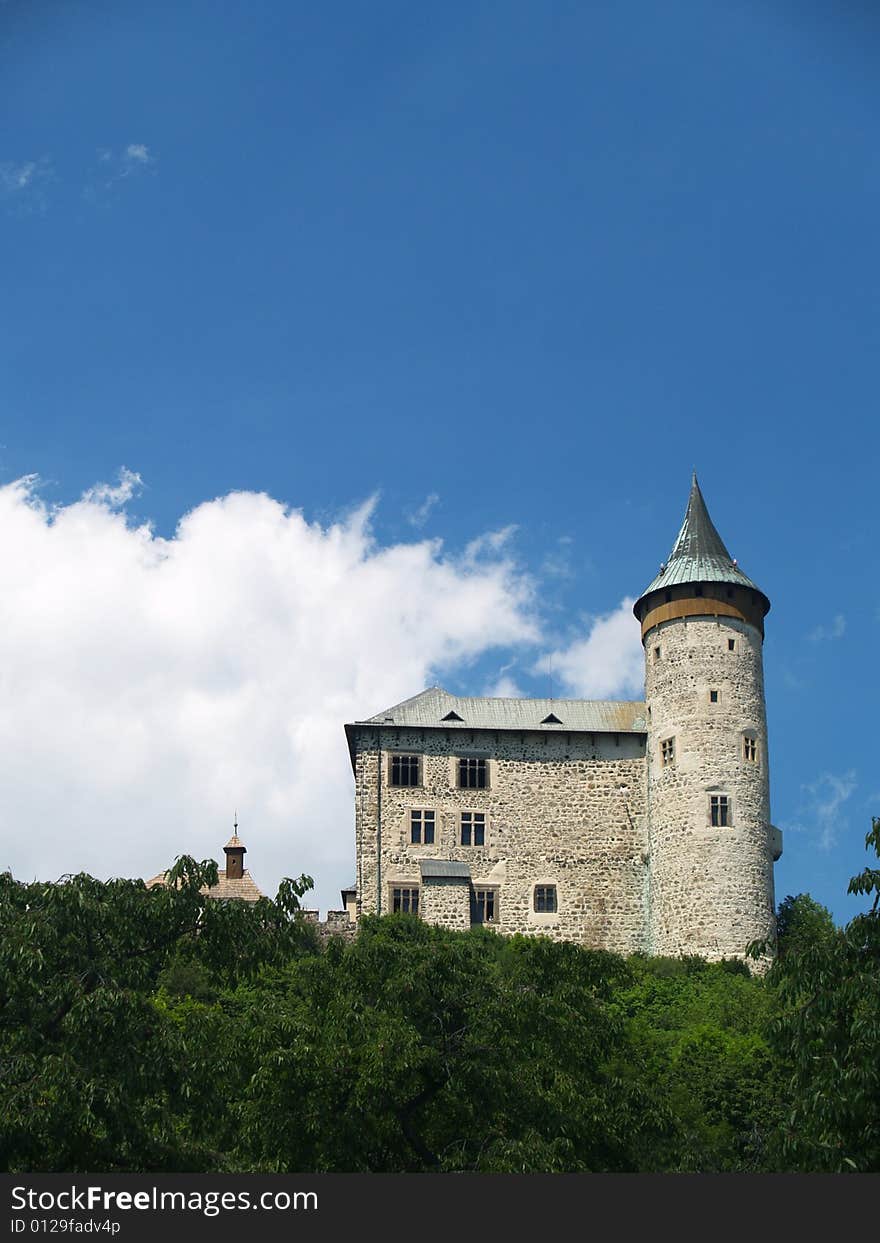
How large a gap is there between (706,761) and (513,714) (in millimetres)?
7833

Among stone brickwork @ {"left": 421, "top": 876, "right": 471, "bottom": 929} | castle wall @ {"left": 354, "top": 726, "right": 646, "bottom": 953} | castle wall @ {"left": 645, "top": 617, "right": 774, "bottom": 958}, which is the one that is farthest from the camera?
castle wall @ {"left": 354, "top": 726, "right": 646, "bottom": 953}

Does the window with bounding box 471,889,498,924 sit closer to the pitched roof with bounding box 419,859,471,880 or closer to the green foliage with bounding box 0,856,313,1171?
the pitched roof with bounding box 419,859,471,880

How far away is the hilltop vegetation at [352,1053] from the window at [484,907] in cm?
2814

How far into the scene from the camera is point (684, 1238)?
1536 centimetres

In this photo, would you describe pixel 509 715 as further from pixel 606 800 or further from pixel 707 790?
pixel 707 790

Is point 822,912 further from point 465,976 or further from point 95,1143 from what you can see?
point 95,1143

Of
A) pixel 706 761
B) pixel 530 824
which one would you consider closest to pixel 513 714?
pixel 530 824

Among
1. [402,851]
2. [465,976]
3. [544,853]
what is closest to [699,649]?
[544,853]

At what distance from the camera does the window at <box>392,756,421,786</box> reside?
194 feet

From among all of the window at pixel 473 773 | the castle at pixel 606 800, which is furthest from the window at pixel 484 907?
the window at pixel 473 773

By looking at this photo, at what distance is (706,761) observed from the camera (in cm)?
5716

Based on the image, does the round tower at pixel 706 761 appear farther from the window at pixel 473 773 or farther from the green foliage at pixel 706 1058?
the window at pixel 473 773

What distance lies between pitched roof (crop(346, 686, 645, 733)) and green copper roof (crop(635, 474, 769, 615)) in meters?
4.12

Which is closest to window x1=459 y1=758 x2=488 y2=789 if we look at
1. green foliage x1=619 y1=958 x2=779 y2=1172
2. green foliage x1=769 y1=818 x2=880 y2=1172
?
green foliage x1=619 y1=958 x2=779 y2=1172
